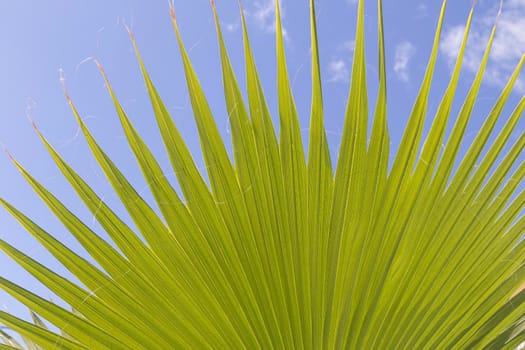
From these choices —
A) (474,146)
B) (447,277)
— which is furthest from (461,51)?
(447,277)

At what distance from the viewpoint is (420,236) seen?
1159 mm

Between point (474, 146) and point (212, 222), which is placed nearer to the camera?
point (212, 222)

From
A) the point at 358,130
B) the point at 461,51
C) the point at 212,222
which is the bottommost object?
the point at 212,222

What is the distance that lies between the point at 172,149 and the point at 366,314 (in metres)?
0.60

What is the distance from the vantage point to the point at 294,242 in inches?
44.6

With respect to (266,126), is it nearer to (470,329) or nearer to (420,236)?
(420,236)

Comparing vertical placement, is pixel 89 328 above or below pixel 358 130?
below

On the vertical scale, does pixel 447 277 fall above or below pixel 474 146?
below

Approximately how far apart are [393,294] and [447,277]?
148 millimetres

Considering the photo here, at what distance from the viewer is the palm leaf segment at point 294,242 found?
1127 mm

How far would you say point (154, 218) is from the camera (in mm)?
1194

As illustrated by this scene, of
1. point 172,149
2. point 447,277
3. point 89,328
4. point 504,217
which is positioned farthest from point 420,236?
point 89,328

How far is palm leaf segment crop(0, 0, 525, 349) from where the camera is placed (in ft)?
3.70

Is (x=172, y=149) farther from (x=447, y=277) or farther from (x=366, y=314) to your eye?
(x=447, y=277)
